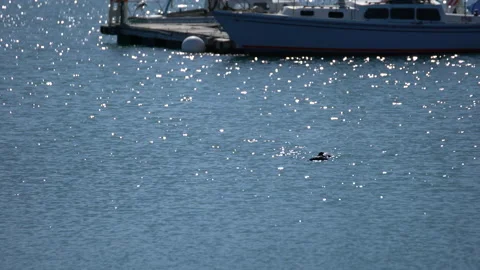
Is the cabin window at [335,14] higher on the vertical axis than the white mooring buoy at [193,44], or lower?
higher

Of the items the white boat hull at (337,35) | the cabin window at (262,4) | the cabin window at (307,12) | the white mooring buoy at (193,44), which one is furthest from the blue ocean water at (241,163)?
the cabin window at (262,4)

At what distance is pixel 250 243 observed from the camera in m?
29.2

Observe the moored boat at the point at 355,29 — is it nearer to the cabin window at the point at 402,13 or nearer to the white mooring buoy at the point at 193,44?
the cabin window at the point at 402,13

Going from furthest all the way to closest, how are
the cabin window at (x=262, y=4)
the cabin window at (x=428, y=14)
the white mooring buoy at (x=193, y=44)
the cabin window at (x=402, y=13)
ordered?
the cabin window at (x=262, y=4) < the white mooring buoy at (x=193, y=44) < the cabin window at (x=428, y=14) < the cabin window at (x=402, y=13)

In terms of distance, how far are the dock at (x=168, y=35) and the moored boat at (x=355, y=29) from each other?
79.4 inches

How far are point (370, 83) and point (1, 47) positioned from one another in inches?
931

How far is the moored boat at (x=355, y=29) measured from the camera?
58.6 meters

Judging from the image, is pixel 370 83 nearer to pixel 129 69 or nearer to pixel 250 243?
pixel 129 69

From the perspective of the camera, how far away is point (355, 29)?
59.0 m

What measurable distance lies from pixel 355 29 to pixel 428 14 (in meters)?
3.04

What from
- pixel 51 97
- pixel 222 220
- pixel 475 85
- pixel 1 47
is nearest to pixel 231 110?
pixel 51 97

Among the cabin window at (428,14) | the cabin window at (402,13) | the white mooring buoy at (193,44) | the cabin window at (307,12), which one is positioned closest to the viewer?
the cabin window at (402,13)

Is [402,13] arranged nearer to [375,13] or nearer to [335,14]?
[375,13]

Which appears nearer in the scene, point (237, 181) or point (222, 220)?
point (222, 220)
